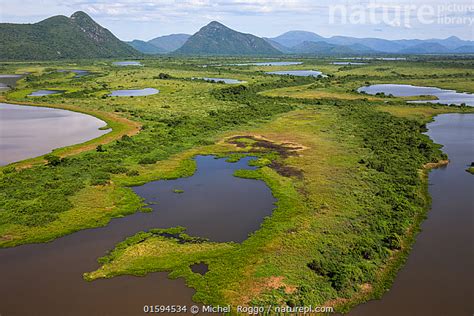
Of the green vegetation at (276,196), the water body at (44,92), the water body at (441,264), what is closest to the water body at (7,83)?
the water body at (44,92)

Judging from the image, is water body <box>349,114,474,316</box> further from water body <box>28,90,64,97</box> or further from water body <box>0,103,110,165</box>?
water body <box>28,90,64,97</box>

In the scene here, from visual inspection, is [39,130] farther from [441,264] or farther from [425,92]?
[425,92]

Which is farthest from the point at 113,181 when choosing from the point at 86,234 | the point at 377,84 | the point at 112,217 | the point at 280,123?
the point at 377,84

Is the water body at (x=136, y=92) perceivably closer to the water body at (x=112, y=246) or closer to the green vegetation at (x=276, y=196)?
the green vegetation at (x=276, y=196)

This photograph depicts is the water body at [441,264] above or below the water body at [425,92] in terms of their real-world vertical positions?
below

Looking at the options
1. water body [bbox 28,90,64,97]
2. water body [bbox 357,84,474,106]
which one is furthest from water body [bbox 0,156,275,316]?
water body [bbox 28,90,64,97]

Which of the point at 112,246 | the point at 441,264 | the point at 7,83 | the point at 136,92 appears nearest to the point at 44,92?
the point at 136,92
